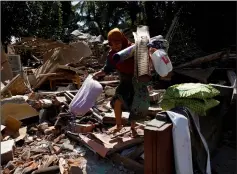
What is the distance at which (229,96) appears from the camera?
4.23 meters

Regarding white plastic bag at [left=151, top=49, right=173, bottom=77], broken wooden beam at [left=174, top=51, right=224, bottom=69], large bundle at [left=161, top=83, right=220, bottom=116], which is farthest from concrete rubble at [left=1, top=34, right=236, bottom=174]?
white plastic bag at [left=151, top=49, right=173, bottom=77]

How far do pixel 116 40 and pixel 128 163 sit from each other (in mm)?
1527

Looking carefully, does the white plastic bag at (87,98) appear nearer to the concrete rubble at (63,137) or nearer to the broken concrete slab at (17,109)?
the concrete rubble at (63,137)

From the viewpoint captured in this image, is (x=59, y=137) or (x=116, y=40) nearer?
(x=116, y=40)

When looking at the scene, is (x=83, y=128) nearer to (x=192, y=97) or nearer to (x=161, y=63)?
(x=161, y=63)

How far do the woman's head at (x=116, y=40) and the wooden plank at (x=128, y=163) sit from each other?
4.43 ft

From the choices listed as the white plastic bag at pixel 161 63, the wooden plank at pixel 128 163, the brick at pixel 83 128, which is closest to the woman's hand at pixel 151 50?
the white plastic bag at pixel 161 63

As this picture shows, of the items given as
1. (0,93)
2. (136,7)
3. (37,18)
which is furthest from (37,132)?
(136,7)

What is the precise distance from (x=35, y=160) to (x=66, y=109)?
5.03 feet

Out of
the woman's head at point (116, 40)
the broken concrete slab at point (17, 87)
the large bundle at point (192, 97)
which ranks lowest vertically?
the broken concrete slab at point (17, 87)

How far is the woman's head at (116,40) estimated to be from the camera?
360 cm

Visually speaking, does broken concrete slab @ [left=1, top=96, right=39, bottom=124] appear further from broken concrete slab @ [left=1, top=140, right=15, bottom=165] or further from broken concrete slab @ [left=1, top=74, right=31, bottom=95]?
broken concrete slab @ [left=1, top=74, right=31, bottom=95]

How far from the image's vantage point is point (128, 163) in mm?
3469

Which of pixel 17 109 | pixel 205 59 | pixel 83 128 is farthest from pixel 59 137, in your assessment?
pixel 205 59
